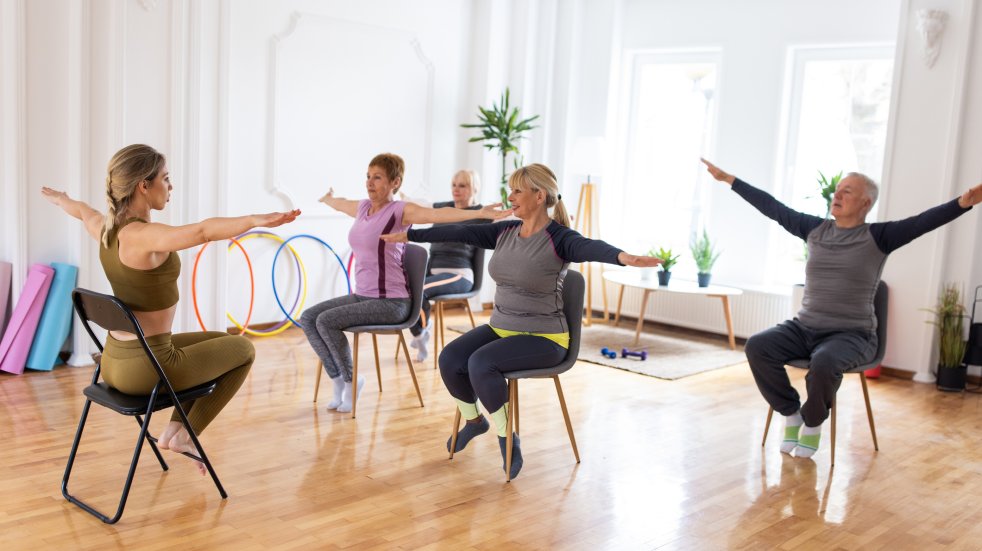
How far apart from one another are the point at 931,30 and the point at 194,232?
4.63 meters

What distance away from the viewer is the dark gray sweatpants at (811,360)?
12.7 ft

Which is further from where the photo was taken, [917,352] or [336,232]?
[336,232]

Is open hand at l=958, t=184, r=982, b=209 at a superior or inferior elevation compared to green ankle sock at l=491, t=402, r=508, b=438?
superior

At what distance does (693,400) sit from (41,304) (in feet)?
11.3

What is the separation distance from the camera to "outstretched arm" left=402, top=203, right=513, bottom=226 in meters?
3.68

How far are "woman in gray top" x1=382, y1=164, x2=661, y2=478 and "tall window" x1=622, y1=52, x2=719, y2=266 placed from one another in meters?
3.90

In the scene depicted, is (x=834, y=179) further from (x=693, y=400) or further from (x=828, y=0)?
(x=693, y=400)

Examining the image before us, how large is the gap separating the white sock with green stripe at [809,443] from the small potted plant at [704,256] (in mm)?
2615

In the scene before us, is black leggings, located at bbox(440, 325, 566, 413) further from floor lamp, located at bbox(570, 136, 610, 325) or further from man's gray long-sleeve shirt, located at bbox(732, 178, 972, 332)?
floor lamp, located at bbox(570, 136, 610, 325)

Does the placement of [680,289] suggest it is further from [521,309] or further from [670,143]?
[521,309]

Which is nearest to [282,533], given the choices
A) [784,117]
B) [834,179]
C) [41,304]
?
[41,304]

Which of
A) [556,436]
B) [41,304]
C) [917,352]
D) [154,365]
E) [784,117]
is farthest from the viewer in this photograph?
[784,117]

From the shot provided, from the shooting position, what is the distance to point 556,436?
165 inches

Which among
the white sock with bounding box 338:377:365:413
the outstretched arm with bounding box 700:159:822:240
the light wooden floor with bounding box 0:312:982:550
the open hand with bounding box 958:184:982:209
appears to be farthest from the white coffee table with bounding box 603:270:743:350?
the open hand with bounding box 958:184:982:209
